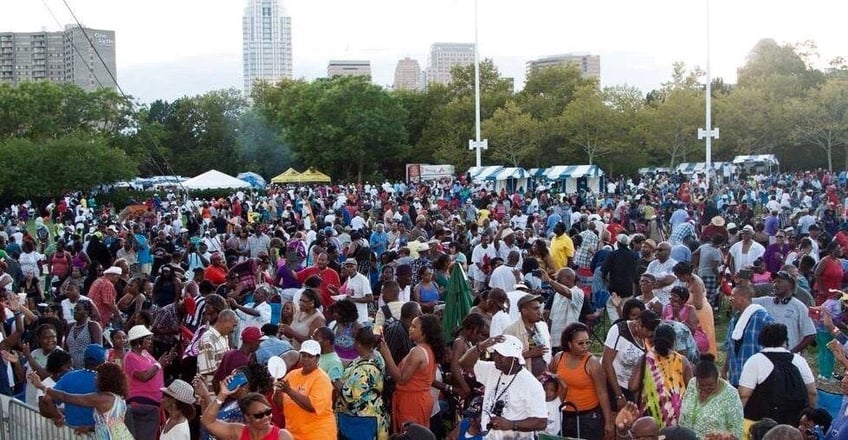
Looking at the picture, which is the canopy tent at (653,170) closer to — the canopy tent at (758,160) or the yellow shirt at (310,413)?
the canopy tent at (758,160)

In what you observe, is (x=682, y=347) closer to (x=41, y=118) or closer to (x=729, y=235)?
(x=729, y=235)

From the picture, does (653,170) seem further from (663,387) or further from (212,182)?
(663,387)

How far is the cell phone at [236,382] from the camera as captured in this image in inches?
265

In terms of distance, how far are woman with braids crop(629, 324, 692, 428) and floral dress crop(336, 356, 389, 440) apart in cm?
183

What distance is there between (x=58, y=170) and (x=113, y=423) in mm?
47142

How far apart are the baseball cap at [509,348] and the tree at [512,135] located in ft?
174

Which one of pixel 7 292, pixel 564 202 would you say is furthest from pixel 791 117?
pixel 7 292

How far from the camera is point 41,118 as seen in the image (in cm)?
6588

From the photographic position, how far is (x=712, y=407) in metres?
6.30

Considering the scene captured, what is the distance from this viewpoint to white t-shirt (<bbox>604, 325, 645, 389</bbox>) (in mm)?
7465

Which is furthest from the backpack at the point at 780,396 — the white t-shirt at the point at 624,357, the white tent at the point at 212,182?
the white tent at the point at 212,182

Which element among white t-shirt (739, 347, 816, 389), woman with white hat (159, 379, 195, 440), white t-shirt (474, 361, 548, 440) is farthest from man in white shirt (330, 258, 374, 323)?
white t-shirt (739, 347, 816, 389)

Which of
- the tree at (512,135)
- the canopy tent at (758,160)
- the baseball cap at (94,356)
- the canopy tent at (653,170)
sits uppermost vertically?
the tree at (512,135)

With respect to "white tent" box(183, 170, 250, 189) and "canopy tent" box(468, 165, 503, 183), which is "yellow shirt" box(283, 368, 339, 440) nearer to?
"white tent" box(183, 170, 250, 189)
